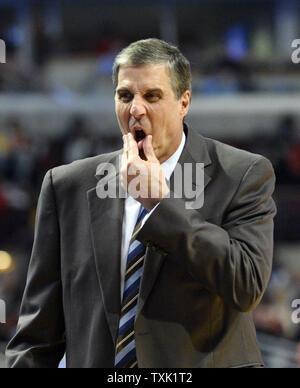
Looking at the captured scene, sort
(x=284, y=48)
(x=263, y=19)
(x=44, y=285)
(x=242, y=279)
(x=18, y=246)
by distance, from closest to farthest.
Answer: (x=242, y=279) → (x=44, y=285) → (x=18, y=246) → (x=284, y=48) → (x=263, y=19)

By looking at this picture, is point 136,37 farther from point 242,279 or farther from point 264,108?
point 242,279

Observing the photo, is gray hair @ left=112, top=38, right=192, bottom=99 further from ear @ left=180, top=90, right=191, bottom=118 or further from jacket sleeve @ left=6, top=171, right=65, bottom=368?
jacket sleeve @ left=6, top=171, right=65, bottom=368

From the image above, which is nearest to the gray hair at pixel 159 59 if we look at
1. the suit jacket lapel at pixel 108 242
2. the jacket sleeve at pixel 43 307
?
the suit jacket lapel at pixel 108 242

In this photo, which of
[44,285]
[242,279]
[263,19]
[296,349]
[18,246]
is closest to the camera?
[242,279]

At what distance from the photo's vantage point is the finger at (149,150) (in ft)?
5.52

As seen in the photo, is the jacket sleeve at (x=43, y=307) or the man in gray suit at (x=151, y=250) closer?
the man in gray suit at (x=151, y=250)

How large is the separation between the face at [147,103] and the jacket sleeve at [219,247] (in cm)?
17

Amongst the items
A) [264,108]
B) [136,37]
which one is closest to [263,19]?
[136,37]

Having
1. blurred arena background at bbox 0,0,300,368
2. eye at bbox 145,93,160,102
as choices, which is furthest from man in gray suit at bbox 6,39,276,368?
blurred arena background at bbox 0,0,300,368

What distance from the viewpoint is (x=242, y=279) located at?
5.37 feet

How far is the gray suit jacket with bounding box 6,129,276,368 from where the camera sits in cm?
164

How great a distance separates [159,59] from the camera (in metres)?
1.77

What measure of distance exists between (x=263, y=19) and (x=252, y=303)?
11193 mm

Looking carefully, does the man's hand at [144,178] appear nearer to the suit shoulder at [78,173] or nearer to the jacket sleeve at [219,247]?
the jacket sleeve at [219,247]
